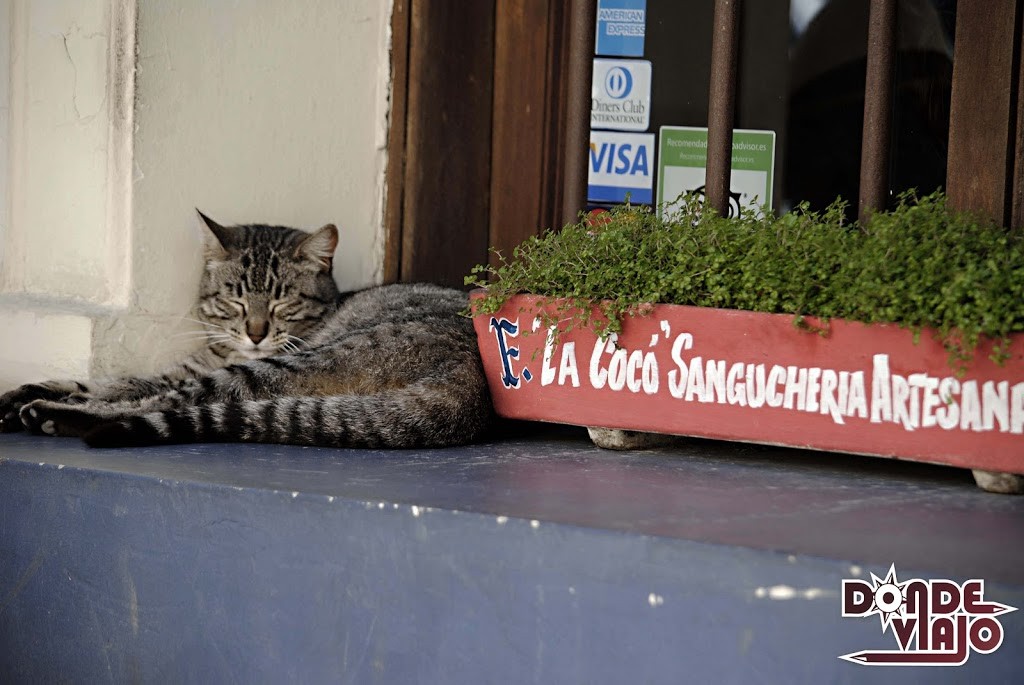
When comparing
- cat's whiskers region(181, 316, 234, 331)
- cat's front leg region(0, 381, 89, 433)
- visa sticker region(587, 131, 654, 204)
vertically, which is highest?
visa sticker region(587, 131, 654, 204)

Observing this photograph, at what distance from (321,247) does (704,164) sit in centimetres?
124

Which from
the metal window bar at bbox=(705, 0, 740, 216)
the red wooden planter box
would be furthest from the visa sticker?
the red wooden planter box

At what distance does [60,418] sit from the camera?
2486 millimetres

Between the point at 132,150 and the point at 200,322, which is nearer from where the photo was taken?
the point at 132,150

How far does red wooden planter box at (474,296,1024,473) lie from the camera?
80.3 inches

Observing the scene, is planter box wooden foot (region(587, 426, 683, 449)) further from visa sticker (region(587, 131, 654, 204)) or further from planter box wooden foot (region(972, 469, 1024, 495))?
visa sticker (region(587, 131, 654, 204))

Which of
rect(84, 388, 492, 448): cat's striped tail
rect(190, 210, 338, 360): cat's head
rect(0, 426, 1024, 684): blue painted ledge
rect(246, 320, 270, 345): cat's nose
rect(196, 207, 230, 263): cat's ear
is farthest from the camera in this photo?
rect(246, 320, 270, 345): cat's nose

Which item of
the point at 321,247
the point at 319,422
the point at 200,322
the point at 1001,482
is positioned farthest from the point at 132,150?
the point at 1001,482

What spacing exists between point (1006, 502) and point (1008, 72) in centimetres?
117

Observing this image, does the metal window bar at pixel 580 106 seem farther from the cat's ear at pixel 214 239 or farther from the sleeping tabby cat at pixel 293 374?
the cat's ear at pixel 214 239

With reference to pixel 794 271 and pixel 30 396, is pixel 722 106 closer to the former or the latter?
pixel 794 271

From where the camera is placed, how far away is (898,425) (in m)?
2.10

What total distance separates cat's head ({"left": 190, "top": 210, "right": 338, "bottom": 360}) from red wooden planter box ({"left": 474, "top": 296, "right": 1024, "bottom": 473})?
101 centimetres

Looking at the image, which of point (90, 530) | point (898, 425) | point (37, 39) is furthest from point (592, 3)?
point (90, 530)
